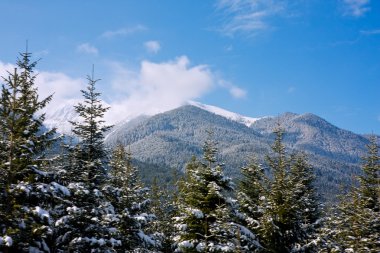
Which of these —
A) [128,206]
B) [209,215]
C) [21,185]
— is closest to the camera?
[21,185]

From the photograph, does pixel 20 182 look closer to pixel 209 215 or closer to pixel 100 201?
pixel 100 201

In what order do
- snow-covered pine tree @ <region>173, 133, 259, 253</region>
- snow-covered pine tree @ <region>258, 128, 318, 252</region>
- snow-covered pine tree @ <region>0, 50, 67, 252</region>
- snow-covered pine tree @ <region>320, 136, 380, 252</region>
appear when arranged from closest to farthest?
snow-covered pine tree @ <region>0, 50, 67, 252</region> < snow-covered pine tree @ <region>173, 133, 259, 253</region> < snow-covered pine tree @ <region>258, 128, 318, 252</region> < snow-covered pine tree @ <region>320, 136, 380, 252</region>

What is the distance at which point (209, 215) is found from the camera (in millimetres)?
19641

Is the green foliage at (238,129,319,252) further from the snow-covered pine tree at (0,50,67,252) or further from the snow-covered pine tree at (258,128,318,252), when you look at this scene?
the snow-covered pine tree at (0,50,67,252)

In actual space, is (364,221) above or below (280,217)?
below

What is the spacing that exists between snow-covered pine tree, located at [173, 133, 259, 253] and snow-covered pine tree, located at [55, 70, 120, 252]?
13.0 feet

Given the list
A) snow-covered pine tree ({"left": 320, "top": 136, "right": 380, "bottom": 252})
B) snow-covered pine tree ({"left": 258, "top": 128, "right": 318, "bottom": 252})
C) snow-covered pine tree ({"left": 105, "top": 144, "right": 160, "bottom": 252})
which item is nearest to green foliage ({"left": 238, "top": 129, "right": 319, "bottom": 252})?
snow-covered pine tree ({"left": 258, "top": 128, "right": 318, "bottom": 252})

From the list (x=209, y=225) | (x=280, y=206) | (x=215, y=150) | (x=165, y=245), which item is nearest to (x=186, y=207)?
(x=209, y=225)

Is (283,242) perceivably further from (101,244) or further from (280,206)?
(101,244)

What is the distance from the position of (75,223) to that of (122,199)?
5.45 meters

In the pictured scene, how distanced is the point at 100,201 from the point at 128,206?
4301 mm

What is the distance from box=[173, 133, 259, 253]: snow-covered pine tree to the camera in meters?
18.8

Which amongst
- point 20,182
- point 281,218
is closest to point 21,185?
point 20,182

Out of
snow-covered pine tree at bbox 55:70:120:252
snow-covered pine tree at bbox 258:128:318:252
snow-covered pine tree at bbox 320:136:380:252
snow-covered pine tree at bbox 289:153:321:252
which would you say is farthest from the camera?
snow-covered pine tree at bbox 320:136:380:252
